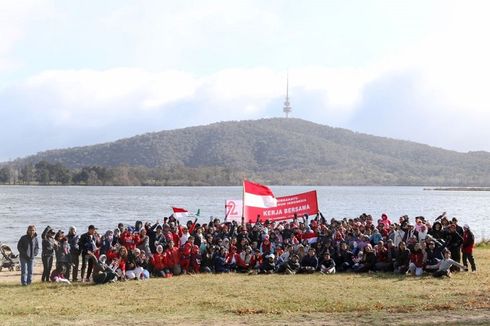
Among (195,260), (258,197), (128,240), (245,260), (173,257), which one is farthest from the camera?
(258,197)

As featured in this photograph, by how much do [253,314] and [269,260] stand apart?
6.71m

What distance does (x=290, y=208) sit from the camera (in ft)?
88.9

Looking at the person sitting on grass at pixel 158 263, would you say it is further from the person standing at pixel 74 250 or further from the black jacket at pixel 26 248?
the black jacket at pixel 26 248

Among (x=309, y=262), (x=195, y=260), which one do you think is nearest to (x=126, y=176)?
(x=195, y=260)

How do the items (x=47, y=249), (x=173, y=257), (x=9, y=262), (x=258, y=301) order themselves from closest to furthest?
1. (x=258, y=301)
2. (x=47, y=249)
3. (x=173, y=257)
4. (x=9, y=262)

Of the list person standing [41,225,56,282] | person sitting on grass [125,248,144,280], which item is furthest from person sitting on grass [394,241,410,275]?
person standing [41,225,56,282]

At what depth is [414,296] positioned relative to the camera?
16.6 m

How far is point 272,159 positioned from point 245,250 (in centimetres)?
16200

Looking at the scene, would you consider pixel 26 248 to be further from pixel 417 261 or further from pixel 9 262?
pixel 417 261

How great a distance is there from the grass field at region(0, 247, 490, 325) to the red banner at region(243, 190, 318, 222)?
21.8 ft

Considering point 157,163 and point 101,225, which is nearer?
point 101,225

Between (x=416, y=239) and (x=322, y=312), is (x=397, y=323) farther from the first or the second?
(x=416, y=239)

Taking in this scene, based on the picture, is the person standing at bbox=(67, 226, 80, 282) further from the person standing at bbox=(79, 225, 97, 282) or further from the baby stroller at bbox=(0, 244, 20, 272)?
the baby stroller at bbox=(0, 244, 20, 272)

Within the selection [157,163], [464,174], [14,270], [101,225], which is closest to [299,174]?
[157,163]
